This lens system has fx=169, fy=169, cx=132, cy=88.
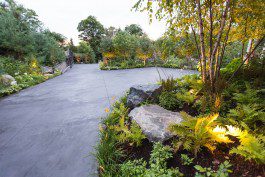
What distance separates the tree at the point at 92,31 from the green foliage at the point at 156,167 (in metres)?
40.0

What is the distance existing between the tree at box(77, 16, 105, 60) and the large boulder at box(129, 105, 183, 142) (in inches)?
1527

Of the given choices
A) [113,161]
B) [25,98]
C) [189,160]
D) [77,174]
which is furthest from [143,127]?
[25,98]

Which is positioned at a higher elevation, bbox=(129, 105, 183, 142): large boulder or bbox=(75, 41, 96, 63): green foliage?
bbox=(75, 41, 96, 63): green foliage

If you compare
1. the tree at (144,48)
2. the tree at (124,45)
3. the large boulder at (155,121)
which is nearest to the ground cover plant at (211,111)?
the large boulder at (155,121)

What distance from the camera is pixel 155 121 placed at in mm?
3344

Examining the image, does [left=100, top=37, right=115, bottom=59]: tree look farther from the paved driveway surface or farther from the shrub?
the shrub

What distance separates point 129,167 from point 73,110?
346 cm

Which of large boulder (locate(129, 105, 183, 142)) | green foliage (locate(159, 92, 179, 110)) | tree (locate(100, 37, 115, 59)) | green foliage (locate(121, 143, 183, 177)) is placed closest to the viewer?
green foliage (locate(121, 143, 183, 177))

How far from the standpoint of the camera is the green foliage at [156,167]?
87.6 inches

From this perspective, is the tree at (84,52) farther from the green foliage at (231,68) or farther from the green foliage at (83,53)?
the green foliage at (231,68)

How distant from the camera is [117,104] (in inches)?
207

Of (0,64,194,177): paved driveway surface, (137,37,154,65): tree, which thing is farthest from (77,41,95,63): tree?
(0,64,194,177): paved driveway surface

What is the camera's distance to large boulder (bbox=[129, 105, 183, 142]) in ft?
9.67

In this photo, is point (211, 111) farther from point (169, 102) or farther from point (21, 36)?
point (21, 36)
